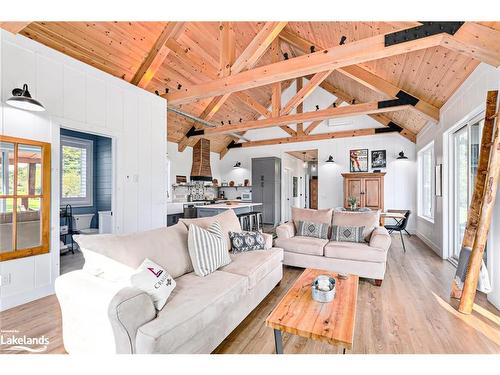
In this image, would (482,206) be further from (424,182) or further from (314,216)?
(424,182)

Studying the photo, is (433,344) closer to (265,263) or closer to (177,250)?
(265,263)

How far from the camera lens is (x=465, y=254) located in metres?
2.71

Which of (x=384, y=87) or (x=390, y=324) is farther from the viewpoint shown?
(x=384, y=87)

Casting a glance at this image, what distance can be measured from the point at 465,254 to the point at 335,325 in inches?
89.4

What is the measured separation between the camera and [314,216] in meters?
4.06

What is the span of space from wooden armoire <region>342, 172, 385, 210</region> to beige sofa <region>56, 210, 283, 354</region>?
5.13 meters

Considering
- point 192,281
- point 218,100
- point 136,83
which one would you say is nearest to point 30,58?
point 136,83

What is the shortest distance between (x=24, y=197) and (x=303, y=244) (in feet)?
11.6

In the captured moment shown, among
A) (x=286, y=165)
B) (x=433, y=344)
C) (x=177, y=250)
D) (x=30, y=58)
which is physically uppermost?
(x=30, y=58)

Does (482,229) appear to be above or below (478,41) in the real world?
below

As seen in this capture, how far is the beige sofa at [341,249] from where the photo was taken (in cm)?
318

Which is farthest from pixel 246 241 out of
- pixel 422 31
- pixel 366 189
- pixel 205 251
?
pixel 366 189

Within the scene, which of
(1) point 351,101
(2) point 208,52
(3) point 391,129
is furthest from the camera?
(1) point 351,101

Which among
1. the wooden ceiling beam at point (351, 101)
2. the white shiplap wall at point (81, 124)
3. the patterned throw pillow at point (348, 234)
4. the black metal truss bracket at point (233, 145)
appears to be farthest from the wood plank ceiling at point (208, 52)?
the black metal truss bracket at point (233, 145)
